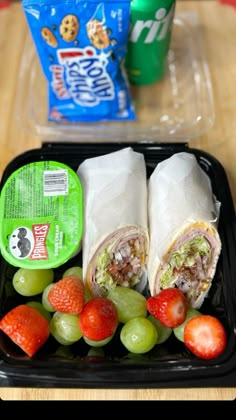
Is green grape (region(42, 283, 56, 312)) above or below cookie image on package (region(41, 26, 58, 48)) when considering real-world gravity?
below

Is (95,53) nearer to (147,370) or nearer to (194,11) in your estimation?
(194,11)

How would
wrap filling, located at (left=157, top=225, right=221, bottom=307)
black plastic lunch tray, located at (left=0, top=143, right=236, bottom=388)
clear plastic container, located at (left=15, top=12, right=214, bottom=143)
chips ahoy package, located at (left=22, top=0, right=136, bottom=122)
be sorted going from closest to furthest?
black plastic lunch tray, located at (left=0, top=143, right=236, bottom=388)
wrap filling, located at (left=157, top=225, right=221, bottom=307)
chips ahoy package, located at (left=22, top=0, right=136, bottom=122)
clear plastic container, located at (left=15, top=12, right=214, bottom=143)

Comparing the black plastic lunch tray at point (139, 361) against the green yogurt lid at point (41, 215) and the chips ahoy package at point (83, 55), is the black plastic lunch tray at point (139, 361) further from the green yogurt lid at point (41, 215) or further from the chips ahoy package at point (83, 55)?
the chips ahoy package at point (83, 55)

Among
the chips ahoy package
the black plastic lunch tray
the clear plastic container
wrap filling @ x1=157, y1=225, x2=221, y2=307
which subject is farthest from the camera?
the clear plastic container

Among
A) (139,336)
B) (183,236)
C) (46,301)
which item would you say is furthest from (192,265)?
(46,301)

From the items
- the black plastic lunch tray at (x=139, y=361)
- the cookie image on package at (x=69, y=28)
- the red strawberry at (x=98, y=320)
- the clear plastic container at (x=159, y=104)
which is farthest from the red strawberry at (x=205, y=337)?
the cookie image on package at (x=69, y=28)

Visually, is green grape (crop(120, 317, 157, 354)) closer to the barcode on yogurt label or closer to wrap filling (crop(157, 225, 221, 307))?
wrap filling (crop(157, 225, 221, 307))

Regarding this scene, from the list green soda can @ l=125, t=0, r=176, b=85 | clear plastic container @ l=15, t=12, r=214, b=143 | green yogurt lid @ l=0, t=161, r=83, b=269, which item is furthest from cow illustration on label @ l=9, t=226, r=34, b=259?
green soda can @ l=125, t=0, r=176, b=85

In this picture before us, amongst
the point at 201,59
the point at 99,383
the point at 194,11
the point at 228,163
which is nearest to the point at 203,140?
the point at 228,163
